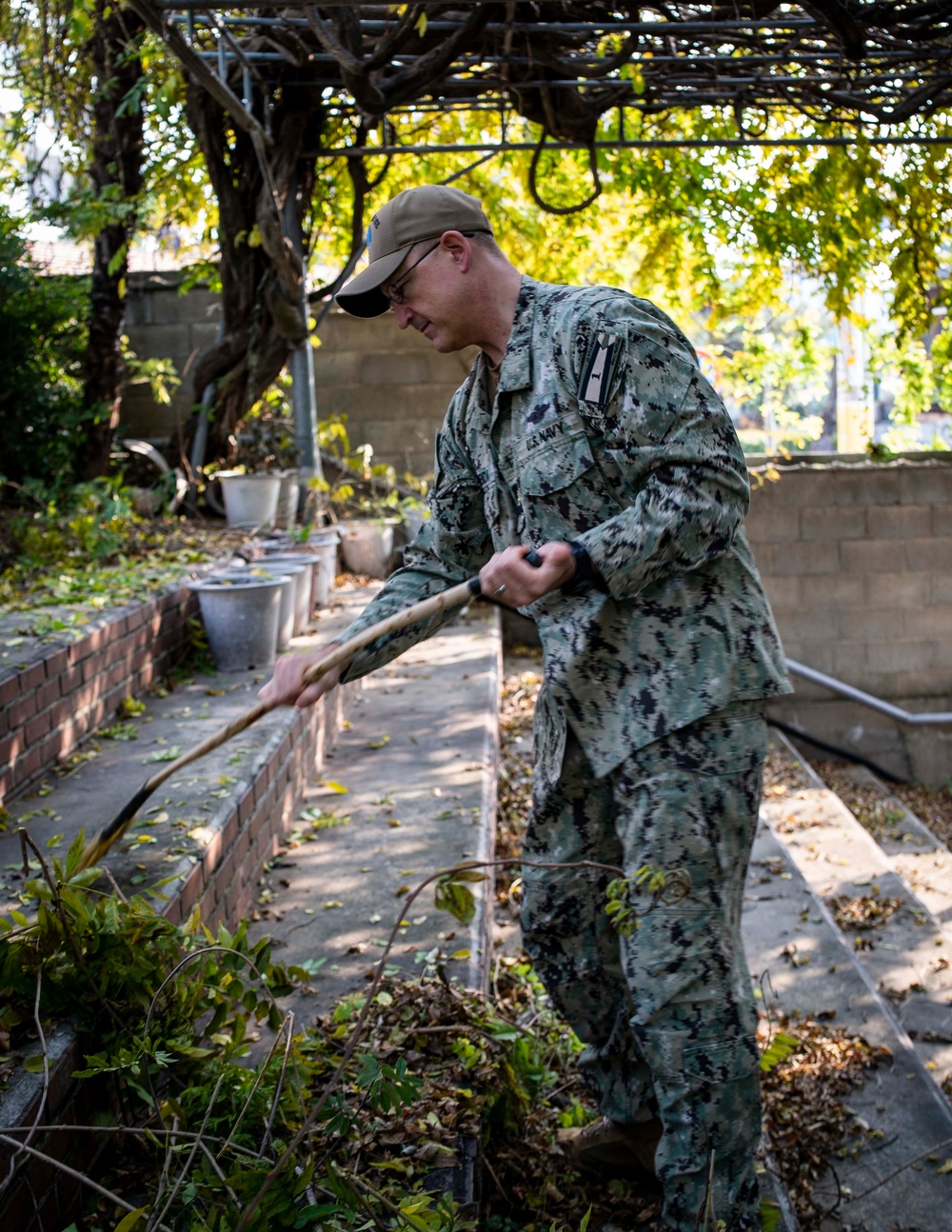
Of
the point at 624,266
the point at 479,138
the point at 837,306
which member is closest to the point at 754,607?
the point at 837,306

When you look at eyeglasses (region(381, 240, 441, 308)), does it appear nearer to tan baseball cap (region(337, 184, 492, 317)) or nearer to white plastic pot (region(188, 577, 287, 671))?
tan baseball cap (region(337, 184, 492, 317))

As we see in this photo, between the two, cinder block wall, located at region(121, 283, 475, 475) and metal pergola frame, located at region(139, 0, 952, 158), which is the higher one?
metal pergola frame, located at region(139, 0, 952, 158)

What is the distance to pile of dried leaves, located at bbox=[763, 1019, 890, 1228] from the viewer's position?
2.70 m

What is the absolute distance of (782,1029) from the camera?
3.37 m

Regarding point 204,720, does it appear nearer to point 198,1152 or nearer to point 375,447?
point 198,1152

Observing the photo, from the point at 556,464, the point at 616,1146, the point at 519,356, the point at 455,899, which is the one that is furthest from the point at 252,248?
the point at 616,1146

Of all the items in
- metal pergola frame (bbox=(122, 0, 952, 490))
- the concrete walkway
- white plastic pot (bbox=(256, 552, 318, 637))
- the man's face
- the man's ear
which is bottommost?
the concrete walkway

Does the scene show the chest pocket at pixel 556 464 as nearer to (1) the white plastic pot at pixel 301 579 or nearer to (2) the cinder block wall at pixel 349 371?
(1) the white plastic pot at pixel 301 579

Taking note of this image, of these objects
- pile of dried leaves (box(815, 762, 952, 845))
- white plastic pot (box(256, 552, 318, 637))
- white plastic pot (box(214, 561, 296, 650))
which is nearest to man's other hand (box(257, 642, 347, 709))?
white plastic pot (box(214, 561, 296, 650))

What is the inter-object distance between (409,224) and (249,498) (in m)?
5.22

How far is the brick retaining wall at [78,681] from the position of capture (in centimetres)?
329

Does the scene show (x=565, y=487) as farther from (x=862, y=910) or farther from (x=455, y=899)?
(x=862, y=910)

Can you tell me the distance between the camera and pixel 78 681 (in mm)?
3809

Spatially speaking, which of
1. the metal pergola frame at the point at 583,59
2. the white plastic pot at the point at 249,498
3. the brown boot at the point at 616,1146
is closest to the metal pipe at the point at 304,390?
the white plastic pot at the point at 249,498
